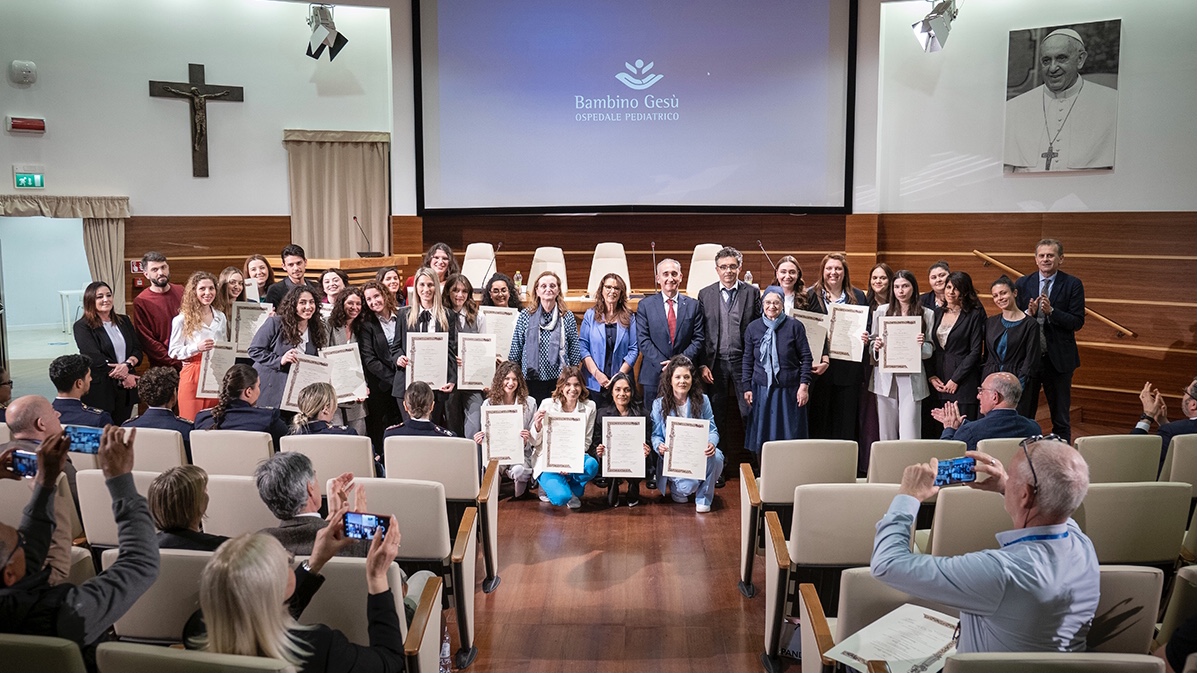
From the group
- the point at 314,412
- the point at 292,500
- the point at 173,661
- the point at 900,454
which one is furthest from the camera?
the point at 314,412

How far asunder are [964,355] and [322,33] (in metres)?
7.14

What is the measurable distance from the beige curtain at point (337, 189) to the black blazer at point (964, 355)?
7.46m

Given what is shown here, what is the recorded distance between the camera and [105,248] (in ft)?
32.7

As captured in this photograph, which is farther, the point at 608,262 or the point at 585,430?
the point at 608,262

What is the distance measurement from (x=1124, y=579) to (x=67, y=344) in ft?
36.6

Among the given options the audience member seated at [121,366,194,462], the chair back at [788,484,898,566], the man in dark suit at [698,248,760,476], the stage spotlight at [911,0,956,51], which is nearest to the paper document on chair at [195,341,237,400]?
the audience member seated at [121,366,194,462]

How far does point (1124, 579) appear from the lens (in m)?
2.53

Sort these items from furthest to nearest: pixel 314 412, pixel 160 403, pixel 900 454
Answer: pixel 160 403 → pixel 314 412 → pixel 900 454

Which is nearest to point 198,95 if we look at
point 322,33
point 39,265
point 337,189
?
point 337,189

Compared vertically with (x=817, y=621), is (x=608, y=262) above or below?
above

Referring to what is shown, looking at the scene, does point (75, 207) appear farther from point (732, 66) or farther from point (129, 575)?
point (129, 575)

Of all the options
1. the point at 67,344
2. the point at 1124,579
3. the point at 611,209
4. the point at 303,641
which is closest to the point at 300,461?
the point at 303,641

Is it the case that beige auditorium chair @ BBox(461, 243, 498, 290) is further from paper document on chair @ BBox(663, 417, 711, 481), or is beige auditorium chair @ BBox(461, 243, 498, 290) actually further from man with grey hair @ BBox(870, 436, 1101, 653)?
man with grey hair @ BBox(870, 436, 1101, 653)

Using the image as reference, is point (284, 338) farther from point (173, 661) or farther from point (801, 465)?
point (173, 661)
